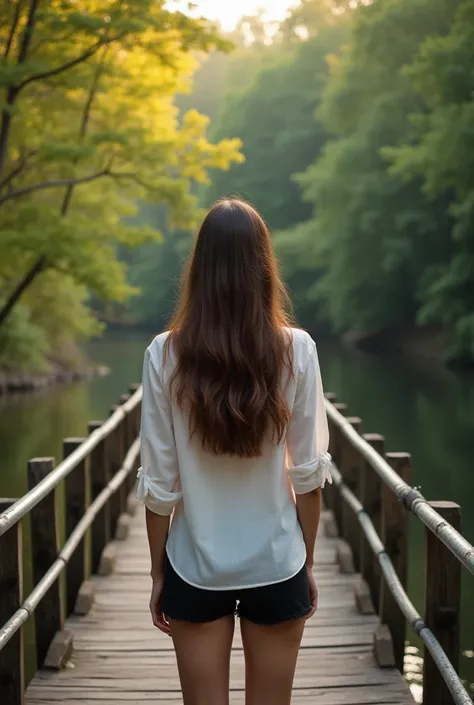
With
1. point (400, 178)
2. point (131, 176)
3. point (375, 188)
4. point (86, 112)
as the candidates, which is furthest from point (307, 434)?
point (400, 178)

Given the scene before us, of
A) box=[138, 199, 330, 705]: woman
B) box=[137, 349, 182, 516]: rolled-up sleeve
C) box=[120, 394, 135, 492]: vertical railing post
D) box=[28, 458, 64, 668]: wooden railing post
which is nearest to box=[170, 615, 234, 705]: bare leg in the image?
box=[138, 199, 330, 705]: woman

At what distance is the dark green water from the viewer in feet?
32.3

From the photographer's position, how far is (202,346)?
7.41ft

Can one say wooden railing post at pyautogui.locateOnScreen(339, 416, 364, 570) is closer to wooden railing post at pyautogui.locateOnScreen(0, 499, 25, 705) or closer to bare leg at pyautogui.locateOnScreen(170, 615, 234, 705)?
wooden railing post at pyautogui.locateOnScreen(0, 499, 25, 705)

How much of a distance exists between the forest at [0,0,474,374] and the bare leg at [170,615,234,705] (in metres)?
0.95

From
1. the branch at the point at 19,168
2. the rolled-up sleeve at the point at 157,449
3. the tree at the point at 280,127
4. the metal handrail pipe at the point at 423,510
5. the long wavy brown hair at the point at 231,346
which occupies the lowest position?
the metal handrail pipe at the point at 423,510

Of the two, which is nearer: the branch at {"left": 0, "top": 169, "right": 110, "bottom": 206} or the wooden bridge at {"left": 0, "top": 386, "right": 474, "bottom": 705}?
the wooden bridge at {"left": 0, "top": 386, "right": 474, "bottom": 705}

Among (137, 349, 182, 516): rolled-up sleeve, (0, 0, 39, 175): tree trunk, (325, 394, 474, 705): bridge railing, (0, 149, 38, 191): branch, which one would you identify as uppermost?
(0, 0, 39, 175): tree trunk

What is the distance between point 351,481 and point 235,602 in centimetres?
429

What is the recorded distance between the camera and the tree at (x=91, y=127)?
39.8 ft

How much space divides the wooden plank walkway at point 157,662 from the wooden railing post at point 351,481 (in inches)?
22.3

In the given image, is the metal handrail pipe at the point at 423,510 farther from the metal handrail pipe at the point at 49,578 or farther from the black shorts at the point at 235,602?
the metal handrail pipe at the point at 49,578

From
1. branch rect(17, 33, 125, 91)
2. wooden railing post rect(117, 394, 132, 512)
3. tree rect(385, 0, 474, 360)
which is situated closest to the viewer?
wooden railing post rect(117, 394, 132, 512)

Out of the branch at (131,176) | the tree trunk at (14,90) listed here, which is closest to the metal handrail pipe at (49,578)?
the tree trunk at (14,90)
